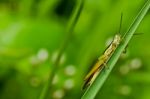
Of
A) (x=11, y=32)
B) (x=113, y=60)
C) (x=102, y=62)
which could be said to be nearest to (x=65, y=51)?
(x=11, y=32)

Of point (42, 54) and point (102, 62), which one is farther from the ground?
point (102, 62)

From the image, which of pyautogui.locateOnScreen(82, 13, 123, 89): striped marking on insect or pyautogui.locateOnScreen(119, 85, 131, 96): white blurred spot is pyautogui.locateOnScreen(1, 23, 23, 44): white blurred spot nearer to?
pyautogui.locateOnScreen(119, 85, 131, 96): white blurred spot

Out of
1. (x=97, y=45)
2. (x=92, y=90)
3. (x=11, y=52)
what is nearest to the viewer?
(x=92, y=90)

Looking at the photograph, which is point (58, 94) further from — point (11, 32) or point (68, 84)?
point (11, 32)

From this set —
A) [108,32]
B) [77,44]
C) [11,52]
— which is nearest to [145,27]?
[108,32]

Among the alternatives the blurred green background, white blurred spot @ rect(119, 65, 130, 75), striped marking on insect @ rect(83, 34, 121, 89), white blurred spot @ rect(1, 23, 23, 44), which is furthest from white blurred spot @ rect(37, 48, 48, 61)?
striped marking on insect @ rect(83, 34, 121, 89)

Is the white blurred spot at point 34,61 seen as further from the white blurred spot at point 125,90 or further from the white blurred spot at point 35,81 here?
the white blurred spot at point 125,90

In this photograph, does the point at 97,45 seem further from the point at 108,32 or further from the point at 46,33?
the point at 46,33
